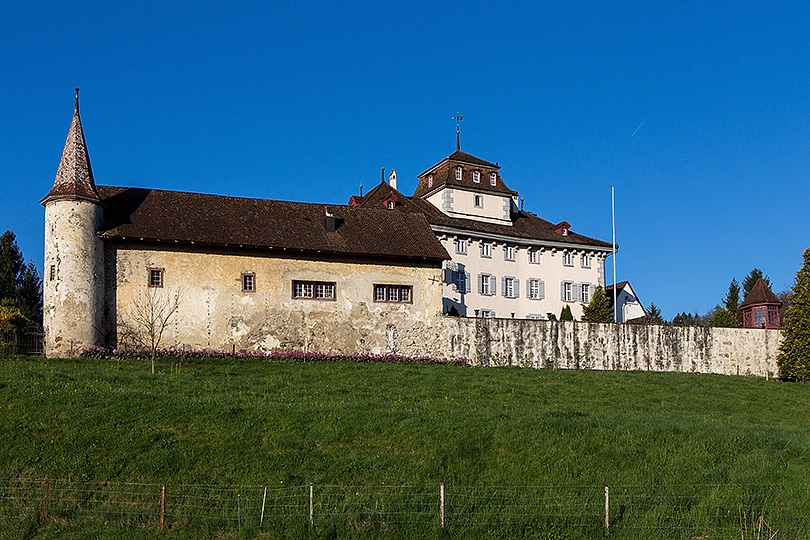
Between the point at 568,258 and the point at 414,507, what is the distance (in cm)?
3852

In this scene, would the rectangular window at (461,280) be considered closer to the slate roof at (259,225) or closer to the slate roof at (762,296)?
the slate roof at (259,225)

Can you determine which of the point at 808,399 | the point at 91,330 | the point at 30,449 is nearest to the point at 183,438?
the point at 30,449

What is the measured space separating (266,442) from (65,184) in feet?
59.9

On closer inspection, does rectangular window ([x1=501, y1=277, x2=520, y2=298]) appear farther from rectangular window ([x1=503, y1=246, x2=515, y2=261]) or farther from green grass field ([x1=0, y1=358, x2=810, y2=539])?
green grass field ([x1=0, y1=358, x2=810, y2=539])

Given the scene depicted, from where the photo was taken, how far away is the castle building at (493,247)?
1812 inches

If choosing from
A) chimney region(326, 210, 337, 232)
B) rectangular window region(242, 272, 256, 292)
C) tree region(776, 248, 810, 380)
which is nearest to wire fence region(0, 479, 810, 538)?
rectangular window region(242, 272, 256, 292)

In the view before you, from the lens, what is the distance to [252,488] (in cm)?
1488

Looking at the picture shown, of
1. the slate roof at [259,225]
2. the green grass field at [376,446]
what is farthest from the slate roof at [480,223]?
the green grass field at [376,446]

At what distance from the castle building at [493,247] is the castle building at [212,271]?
31.3ft

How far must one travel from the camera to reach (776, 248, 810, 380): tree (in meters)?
38.2

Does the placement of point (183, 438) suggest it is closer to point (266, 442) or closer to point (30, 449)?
point (266, 442)

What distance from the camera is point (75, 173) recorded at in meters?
30.6

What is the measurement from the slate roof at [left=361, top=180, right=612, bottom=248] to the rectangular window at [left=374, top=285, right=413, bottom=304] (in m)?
10.4

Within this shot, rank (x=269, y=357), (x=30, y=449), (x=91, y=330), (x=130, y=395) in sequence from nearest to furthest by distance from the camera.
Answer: (x=30, y=449)
(x=130, y=395)
(x=91, y=330)
(x=269, y=357)
